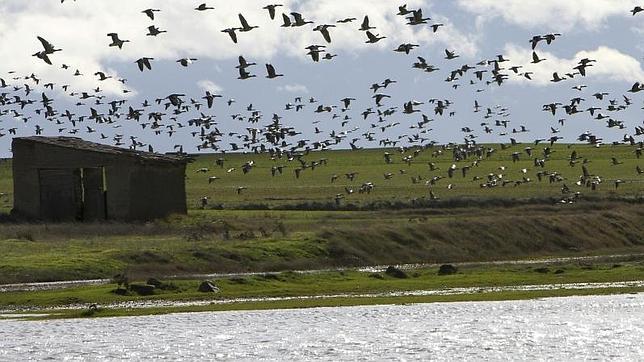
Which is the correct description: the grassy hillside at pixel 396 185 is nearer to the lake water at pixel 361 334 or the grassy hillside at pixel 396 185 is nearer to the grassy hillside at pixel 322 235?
the grassy hillside at pixel 322 235

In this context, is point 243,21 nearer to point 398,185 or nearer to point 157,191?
point 157,191

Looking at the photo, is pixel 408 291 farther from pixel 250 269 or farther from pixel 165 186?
pixel 165 186

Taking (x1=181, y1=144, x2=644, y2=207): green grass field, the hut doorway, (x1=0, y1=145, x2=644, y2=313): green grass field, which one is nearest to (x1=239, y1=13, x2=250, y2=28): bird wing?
(x1=0, y1=145, x2=644, y2=313): green grass field

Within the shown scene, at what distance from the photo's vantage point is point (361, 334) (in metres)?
46.7

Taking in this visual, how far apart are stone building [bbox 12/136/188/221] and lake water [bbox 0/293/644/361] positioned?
32.1m

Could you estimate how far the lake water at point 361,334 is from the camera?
1671 inches

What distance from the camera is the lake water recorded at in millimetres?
42438

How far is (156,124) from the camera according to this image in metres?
74.6

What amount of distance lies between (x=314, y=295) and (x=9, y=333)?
14100 mm

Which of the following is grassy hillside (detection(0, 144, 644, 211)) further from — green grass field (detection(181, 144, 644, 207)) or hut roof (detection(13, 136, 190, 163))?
hut roof (detection(13, 136, 190, 163))

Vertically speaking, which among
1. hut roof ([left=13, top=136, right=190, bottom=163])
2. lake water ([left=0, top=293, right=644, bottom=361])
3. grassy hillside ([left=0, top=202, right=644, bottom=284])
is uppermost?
hut roof ([left=13, top=136, right=190, bottom=163])

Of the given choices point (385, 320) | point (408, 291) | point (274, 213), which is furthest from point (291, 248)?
point (274, 213)

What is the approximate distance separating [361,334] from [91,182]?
140ft

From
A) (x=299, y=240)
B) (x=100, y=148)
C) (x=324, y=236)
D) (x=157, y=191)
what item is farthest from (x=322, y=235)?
(x=100, y=148)
